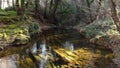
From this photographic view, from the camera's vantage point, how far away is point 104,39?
20547mm

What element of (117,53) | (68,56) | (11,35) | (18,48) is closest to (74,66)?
(68,56)

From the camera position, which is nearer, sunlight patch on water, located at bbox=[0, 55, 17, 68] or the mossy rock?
sunlight patch on water, located at bbox=[0, 55, 17, 68]

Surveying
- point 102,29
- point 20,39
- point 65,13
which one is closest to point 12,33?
point 20,39

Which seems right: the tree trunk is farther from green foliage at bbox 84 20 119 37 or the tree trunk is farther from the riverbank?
green foliage at bbox 84 20 119 37

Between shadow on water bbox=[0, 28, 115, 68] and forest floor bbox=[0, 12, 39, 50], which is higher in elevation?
forest floor bbox=[0, 12, 39, 50]

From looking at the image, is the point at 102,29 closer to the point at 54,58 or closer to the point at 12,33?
the point at 12,33

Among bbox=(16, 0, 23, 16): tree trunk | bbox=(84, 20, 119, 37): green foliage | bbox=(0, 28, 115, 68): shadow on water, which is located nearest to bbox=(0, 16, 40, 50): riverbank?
bbox=(0, 28, 115, 68): shadow on water

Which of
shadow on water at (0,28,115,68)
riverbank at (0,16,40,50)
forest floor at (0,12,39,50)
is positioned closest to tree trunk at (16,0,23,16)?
forest floor at (0,12,39,50)

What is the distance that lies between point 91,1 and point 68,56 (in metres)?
19.7

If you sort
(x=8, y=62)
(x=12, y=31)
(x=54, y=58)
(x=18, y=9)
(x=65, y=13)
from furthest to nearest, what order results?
(x=65, y=13)
(x=18, y=9)
(x=12, y=31)
(x=54, y=58)
(x=8, y=62)

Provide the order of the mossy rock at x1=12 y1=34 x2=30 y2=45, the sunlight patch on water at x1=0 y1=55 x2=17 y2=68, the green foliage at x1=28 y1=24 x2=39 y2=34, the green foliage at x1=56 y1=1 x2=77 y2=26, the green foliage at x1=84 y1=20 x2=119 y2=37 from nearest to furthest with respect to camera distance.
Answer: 1. the sunlight patch on water at x1=0 y1=55 x2=17 y2=68
2. the mossy rock at x1=12 y1=34 x2=30 y2=45
3. the green foliage at x1=84 y1=20 x2=119 y2=37
4. the green foliage at x1=28 y1=24 x2=39 y2=34
5. the green foliage at x1=56 y1=1 x2=77 y2=26

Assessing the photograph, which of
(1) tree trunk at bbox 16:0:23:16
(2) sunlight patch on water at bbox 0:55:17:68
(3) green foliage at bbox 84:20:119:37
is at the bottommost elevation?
(2) sunlight patch on water at bbox 0:55:17:68

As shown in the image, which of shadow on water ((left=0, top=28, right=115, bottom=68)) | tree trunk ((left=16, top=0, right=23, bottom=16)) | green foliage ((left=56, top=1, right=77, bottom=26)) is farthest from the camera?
green foliage ((left=56, top=1, right=77, bottom=26))

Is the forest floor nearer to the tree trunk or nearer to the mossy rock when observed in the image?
the mossy rock
